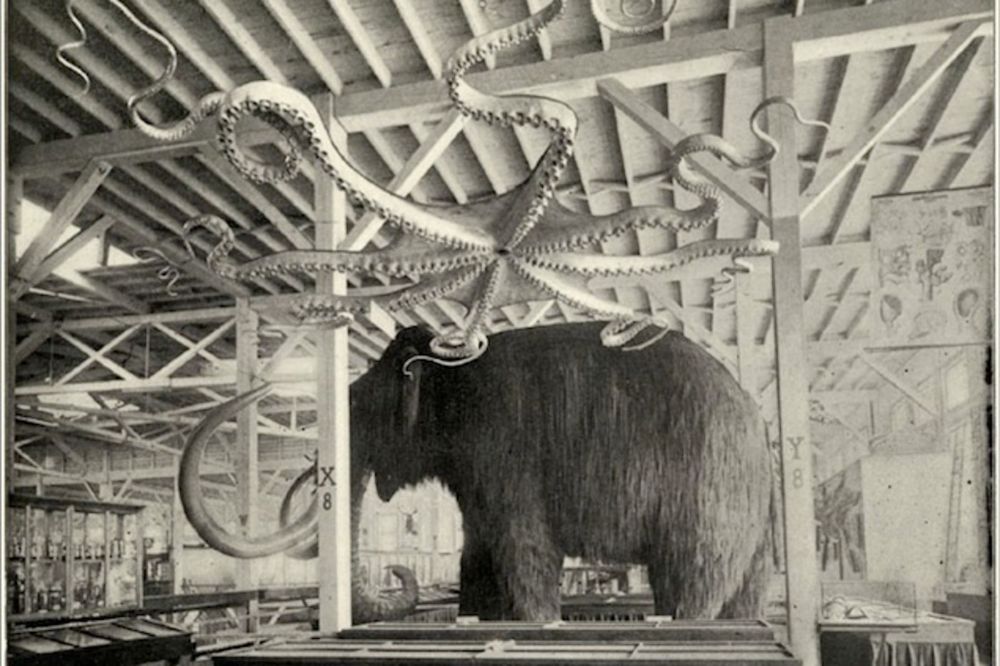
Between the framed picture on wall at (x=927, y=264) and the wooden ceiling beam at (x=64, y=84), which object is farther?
the wooden ceiling beam at (x=64, y=84)

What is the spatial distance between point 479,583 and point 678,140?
264 cm

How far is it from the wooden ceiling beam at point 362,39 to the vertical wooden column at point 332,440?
320 mm

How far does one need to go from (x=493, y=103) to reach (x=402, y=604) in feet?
11.9

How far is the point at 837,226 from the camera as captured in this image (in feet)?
28.8

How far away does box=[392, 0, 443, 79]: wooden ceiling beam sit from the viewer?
5059 millimetres

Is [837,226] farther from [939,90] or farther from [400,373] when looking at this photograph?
[400,373]

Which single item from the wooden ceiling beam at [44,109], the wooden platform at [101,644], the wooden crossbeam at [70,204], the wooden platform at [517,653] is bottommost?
the wooden platform at [101,644]

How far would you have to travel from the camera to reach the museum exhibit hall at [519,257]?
13.6 feet

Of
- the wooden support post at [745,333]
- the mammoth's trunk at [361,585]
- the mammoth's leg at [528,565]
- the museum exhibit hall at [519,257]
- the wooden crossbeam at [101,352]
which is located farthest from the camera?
the wooden crossbeam at [101,352]

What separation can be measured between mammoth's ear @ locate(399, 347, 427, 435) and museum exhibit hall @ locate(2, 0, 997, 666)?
3 cm

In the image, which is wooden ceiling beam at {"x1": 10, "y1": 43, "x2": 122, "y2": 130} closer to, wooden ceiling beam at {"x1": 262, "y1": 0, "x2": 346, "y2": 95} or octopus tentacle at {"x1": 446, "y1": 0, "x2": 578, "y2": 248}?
wooden ceiling beam at {"x1": 262, "y1": 0, "x2": 346, "y2": 95}

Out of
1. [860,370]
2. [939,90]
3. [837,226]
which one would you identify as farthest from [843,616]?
[860,370]

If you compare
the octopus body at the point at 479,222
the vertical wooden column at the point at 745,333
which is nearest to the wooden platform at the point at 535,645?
the octopus body at the point at 479,222

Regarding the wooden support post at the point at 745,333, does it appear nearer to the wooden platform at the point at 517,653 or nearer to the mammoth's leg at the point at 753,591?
the mammoth's leg at the point at 753,591
